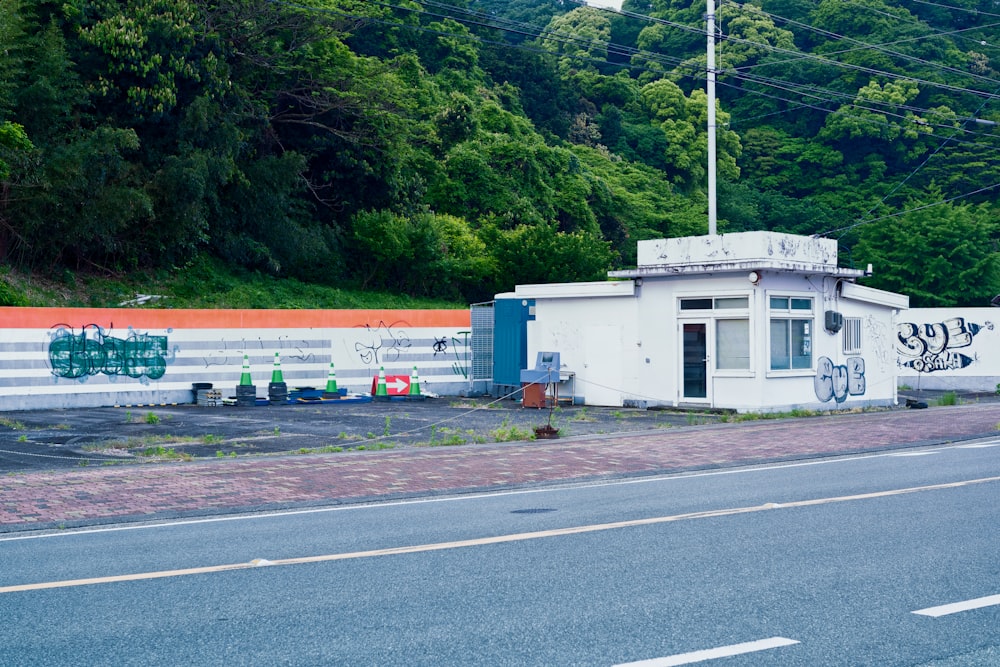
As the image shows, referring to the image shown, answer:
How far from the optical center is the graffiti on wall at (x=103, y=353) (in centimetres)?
2345

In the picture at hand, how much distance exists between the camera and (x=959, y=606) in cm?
679

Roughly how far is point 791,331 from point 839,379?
7.75ft

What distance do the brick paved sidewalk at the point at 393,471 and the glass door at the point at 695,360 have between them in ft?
12.6

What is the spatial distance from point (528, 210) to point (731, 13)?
111ft

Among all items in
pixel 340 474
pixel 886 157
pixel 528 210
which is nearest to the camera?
pixel 340 474

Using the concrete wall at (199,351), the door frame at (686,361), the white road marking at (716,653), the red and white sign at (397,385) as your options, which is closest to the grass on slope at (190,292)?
the concrete wall at (199,351)

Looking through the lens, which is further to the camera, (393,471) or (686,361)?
(686,361)

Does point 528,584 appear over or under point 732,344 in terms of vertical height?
under

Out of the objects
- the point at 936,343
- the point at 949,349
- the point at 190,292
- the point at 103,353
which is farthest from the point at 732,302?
the point at 190,292

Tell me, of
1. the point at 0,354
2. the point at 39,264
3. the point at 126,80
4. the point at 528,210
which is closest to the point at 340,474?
the point at 0,354

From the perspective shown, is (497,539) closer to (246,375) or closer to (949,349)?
(246,375)

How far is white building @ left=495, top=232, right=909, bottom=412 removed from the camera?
78.6 ft

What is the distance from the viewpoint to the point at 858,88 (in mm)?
71812

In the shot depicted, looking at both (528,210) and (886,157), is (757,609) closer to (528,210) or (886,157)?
(528,210)
